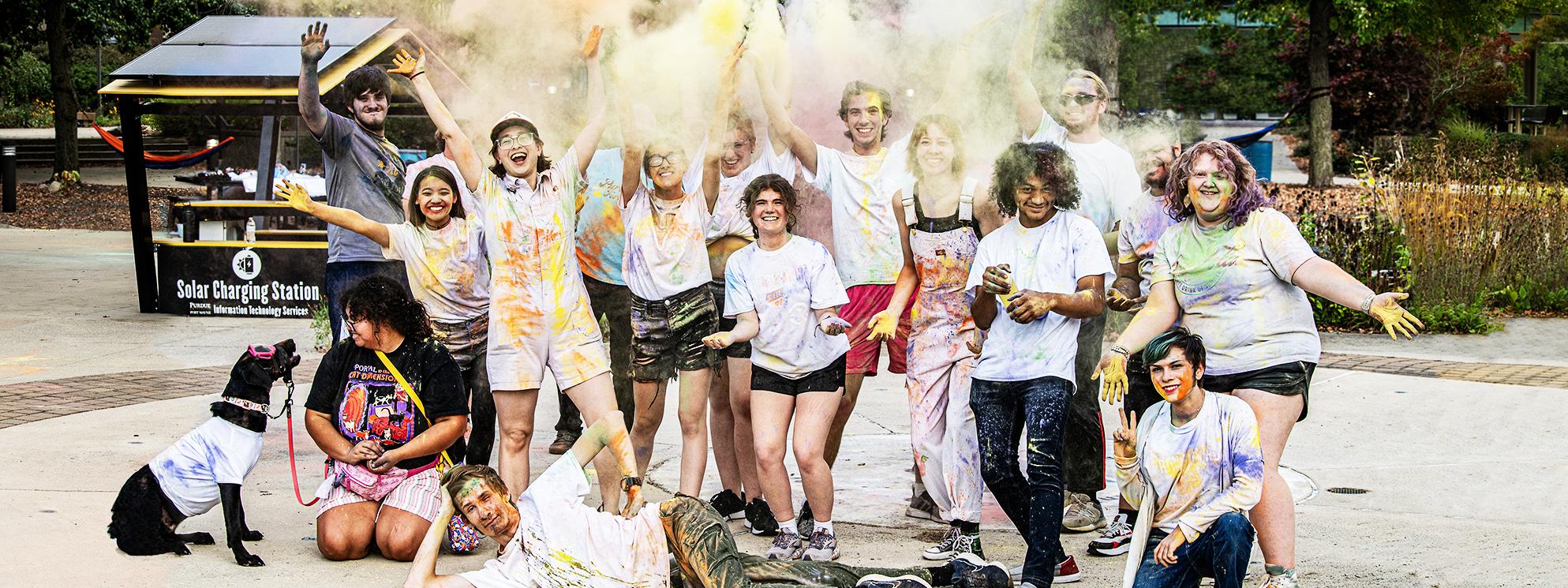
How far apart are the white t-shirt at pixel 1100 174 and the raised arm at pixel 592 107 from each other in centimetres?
167

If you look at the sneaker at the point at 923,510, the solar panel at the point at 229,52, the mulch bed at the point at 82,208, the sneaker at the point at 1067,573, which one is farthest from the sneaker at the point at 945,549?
the mulch bed at the point at 82,208

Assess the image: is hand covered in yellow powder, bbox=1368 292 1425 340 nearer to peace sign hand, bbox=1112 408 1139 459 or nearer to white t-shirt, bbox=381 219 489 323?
peace sign hand, bbox=1112 408 1139 459

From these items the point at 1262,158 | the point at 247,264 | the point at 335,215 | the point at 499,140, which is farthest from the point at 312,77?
the point at 1262,158

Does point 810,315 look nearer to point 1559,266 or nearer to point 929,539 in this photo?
point 929,539

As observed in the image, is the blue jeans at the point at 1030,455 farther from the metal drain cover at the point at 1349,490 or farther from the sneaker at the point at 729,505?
the metal drain cover at the point at 1349,490

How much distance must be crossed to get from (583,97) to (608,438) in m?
2.16

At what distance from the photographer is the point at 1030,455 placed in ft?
15.9

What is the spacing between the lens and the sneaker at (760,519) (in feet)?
19.0

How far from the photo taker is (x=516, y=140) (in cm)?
541

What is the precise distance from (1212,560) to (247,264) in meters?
9.27

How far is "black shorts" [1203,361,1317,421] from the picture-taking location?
4.68 meters

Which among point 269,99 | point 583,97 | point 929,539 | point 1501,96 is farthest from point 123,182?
point 1501,96

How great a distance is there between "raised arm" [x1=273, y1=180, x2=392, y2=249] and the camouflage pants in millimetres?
1811

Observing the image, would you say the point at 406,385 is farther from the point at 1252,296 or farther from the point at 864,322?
the point at 1252,296
